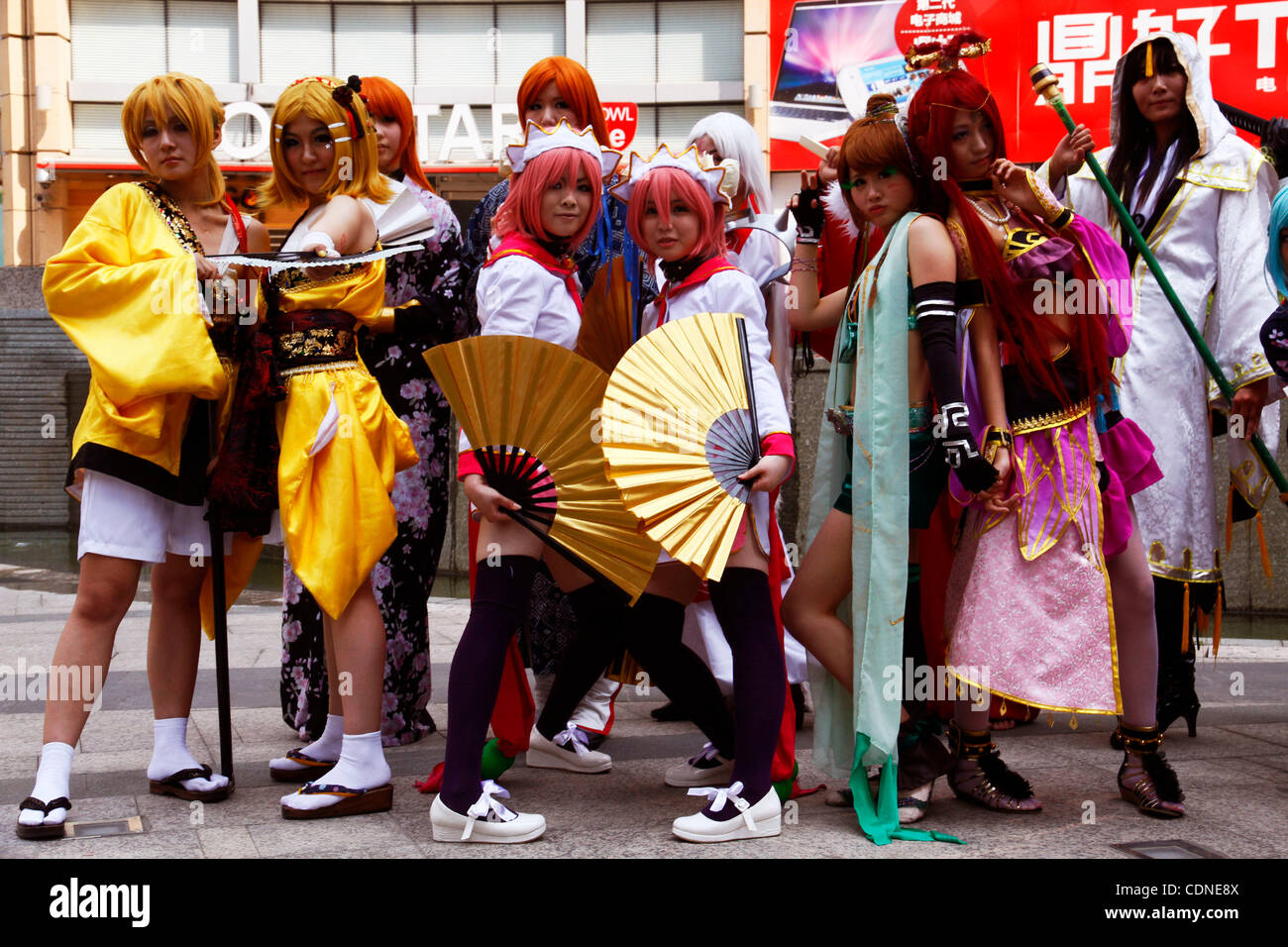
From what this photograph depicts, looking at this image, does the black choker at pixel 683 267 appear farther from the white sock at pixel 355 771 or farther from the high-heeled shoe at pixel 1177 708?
the high-heeled shoe at pixel 1177 708

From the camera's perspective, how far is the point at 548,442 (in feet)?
9.90

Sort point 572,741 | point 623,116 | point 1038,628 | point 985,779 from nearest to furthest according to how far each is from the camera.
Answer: point 1038,628
point 985,779
point 572,741
point 623,116

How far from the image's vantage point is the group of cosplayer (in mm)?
3002

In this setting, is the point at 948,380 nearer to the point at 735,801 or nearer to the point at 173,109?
the point at 735,801

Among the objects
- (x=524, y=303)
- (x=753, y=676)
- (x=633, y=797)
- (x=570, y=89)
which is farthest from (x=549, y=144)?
(x=633, y=797)

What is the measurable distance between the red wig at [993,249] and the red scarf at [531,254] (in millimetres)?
902

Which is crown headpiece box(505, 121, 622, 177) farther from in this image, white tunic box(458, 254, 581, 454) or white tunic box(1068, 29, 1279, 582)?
white tunic box(1068, 29, 1279, 582)

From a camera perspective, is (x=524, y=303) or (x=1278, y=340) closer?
(x=524, y=303)

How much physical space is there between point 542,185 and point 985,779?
1.84m

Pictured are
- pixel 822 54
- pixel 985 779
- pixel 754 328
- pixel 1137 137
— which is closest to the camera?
pixel 754 328

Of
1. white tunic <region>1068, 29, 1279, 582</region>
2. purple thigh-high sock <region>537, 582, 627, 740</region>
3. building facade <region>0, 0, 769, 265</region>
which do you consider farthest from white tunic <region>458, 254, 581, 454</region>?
building facade <region>0, 0, 769, 265</region>

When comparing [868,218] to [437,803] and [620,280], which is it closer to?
[620,280]

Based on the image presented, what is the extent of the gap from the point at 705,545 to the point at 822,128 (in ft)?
60.9

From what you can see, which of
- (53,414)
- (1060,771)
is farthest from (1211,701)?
(53,414)
